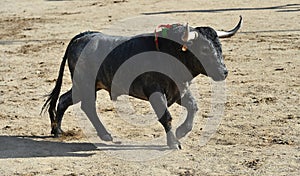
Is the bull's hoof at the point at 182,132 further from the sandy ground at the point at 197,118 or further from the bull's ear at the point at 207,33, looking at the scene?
the bull's ear at the point at 207,33

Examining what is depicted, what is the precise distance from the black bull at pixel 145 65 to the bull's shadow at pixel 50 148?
0.69 ft

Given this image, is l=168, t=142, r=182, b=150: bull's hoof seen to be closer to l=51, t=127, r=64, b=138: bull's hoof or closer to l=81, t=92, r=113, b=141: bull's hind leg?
l=81, t=92, r=113, b=141: bull's hind leg

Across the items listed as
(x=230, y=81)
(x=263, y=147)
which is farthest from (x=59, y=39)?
(x=263, y=147)

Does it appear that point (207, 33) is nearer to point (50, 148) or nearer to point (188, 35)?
point (188, 35)

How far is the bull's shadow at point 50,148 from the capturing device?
22.4 feet

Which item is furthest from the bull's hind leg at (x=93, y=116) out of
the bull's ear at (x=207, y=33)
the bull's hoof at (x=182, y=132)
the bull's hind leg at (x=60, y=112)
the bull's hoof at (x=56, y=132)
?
the bull's ear at (x=207, y=33)

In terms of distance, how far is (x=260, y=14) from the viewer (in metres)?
15.9

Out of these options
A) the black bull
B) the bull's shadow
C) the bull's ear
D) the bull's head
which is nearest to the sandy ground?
the bull's shadow

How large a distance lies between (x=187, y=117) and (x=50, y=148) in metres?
1.31

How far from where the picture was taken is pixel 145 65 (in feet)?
Answer: 22.3

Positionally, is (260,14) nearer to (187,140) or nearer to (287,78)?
(287,78)

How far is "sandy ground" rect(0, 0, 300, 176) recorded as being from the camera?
6.46m

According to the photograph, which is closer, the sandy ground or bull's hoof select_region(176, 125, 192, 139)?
the sandy ground

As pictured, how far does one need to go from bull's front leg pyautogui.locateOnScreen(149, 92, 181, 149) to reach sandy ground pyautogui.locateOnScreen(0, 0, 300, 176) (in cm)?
11
